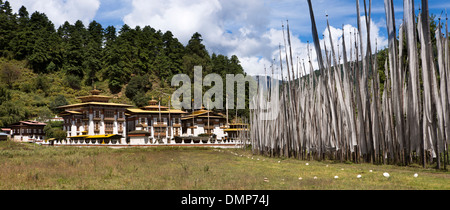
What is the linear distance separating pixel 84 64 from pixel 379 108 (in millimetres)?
106863

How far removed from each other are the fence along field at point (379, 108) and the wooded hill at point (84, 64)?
7279cm

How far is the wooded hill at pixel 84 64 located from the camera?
306 feet

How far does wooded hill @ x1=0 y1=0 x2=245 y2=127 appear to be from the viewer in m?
93.2

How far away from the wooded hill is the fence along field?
239ft

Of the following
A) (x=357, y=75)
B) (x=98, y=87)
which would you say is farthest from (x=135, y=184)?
(x=98, y=87)

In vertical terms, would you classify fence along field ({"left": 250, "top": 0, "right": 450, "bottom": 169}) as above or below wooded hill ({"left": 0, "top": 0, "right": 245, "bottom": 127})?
below

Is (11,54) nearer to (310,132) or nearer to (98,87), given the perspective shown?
(98,87)

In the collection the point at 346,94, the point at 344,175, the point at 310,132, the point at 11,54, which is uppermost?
the point at 11,54

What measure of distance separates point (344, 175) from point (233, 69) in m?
96.9

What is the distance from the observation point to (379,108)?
1838 cm

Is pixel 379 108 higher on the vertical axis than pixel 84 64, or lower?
lower

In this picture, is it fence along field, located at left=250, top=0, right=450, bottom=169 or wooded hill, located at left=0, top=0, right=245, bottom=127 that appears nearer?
fence along field, located at left=250, top=0, right=450, bottom=169
